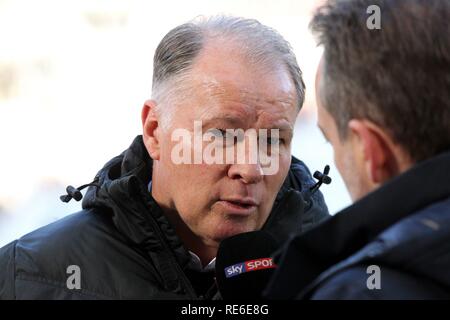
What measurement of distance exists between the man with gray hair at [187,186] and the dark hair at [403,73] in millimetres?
832

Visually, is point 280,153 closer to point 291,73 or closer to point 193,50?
point 291,73

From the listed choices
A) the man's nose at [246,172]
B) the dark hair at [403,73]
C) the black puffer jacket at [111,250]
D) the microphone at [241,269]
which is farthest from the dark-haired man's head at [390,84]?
the black puffer jacket at [111,250]

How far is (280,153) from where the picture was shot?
219 cm

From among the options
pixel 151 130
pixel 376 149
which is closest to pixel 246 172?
pixel 151 130

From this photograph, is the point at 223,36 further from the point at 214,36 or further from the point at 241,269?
the point at 241,269

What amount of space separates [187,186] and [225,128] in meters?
0.19

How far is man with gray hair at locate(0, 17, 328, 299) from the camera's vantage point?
2.11 meters

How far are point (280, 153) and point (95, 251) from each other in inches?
22.4

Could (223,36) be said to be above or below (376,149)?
above

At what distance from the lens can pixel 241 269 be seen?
1.85 meters

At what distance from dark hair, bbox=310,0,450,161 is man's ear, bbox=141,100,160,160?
1013 mm

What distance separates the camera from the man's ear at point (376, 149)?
1.25m

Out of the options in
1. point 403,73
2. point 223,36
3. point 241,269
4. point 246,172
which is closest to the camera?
point 403,73

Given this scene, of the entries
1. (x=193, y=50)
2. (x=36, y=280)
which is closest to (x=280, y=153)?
(x=193, y=50)
